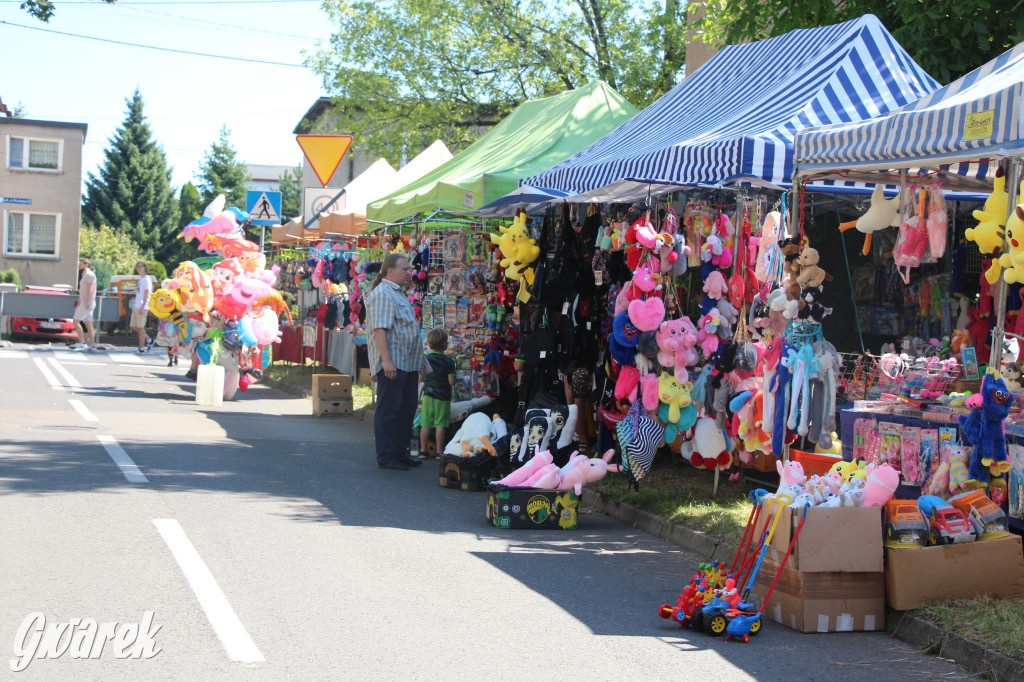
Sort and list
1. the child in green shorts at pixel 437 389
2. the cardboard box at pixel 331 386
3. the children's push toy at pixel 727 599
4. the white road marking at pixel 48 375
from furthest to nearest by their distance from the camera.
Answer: the white road marking at pixel 48 375
the cardboard box at pixel 331 386
the child in green shorts at pixel 437 389
the children's push toy at pixel 727 599

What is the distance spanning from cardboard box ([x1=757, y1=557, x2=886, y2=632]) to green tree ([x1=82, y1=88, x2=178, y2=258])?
55.2 meters

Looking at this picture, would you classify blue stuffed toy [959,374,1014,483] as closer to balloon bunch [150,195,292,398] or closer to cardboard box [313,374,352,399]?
cardboard box [313,374,352,399]

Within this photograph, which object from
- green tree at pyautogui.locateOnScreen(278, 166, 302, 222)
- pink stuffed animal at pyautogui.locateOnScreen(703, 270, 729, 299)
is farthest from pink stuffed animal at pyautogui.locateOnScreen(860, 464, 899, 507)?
green tree at pyautogui.locateOnScreen(278, 166, 302, 222)

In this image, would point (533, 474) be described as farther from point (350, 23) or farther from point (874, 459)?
point (350, 23)

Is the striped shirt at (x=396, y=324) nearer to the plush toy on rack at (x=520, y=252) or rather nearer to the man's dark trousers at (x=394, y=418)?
the man's dark trousers at (x=394, y=418)

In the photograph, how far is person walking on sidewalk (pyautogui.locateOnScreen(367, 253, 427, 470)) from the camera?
36.4 ft

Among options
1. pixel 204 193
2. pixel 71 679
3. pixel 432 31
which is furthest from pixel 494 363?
pixel 204 193

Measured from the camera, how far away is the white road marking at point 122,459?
948cm

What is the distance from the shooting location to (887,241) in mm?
12219

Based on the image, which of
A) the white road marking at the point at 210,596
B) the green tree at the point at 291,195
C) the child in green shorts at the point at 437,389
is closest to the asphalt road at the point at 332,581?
the white road marking at the point at 210,596

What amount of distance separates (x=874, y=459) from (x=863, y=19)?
16.0 ft

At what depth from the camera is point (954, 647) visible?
17.7 ft

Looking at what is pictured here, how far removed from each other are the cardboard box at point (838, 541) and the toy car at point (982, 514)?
57cm

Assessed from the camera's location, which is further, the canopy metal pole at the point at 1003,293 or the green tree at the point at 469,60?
the green tree at the point at 469,60
